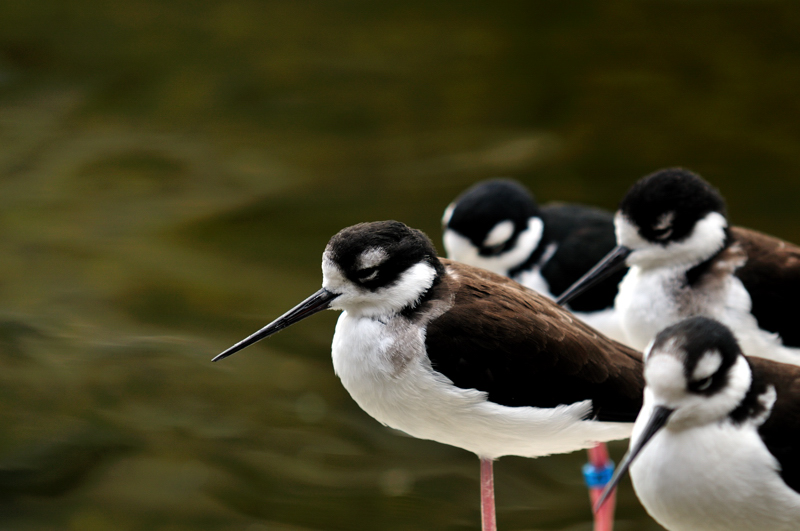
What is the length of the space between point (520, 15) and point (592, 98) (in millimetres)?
906

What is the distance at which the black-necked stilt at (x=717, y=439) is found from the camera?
2354 millimetres

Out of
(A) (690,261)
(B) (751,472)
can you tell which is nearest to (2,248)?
(A) (690,261)

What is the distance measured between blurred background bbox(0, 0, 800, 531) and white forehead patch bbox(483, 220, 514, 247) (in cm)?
130

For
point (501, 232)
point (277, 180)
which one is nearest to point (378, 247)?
point (501, 232)

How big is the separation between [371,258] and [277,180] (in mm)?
4233

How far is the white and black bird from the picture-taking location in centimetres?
399

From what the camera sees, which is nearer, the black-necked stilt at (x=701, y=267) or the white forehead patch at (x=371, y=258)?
the white forehead patch at (x=371, y=258)

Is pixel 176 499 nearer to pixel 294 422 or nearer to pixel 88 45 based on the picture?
pixel 294 422

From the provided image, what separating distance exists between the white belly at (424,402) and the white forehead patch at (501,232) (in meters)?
1.36

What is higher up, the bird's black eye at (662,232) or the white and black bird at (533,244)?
the bird's black eye at (662,232)

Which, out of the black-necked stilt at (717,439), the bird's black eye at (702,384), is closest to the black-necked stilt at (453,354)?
the black-necked stilt at (717,439)

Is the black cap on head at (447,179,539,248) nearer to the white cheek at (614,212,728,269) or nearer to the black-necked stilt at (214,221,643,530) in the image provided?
the white cheek at (614,212,728,269)

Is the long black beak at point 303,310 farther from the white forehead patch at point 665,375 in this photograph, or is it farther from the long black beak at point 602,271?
the long black beak at point 602,271

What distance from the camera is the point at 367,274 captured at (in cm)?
260
